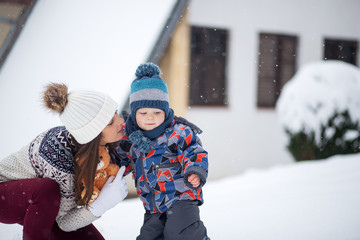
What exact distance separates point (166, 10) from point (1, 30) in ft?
6.38

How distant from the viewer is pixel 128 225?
2855 mm

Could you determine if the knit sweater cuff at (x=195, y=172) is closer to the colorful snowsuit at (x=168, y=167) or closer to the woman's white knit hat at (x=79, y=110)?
the colorful snowsuit at (x=168, y=167)

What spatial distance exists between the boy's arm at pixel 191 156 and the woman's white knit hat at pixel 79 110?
1.27 feet

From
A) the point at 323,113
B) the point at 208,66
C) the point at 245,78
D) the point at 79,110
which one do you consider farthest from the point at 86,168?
the point at 245,78

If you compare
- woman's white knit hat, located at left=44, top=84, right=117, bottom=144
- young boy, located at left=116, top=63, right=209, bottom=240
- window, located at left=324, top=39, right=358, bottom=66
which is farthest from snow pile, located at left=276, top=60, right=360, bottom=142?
woman's white knit hat, located at left=44, top=84, right=117, bottom=144

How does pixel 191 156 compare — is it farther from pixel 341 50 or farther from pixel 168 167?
pixel 341 50

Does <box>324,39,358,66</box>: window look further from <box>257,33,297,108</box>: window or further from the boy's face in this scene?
the boy's face

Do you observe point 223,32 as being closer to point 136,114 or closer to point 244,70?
point 244,70

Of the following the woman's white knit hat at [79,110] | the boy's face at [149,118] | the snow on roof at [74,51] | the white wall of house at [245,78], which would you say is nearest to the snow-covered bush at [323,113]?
the white wall of house at [245,78]

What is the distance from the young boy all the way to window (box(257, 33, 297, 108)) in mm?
5863

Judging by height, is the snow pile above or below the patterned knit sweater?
above

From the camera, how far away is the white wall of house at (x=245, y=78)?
22.8 ft

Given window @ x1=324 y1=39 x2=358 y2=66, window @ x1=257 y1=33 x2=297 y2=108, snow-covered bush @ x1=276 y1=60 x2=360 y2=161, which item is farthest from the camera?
window @ x1=324 y1=39 x2=358 y2=66

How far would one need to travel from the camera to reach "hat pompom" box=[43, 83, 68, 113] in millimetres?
1762
